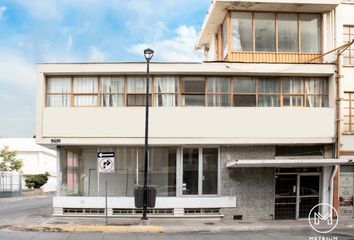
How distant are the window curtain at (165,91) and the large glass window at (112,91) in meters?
1.52

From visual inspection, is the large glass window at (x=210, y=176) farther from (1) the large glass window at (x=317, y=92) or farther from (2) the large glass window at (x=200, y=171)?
(1) the large glass window at (x=317, y=92)

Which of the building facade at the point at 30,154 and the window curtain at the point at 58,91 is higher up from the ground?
the window curtain at the point at 58,91

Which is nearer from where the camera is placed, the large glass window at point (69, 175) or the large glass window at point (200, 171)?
the large glass window at point (200, 171)

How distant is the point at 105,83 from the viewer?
23.3 metres

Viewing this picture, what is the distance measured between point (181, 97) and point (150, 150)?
8.77ft

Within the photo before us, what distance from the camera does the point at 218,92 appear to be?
2336 centimetres

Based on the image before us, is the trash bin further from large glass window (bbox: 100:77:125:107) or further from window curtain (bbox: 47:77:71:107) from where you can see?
window curtain (bbox: 47:77:71:107)

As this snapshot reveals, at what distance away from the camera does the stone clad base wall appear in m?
22.9

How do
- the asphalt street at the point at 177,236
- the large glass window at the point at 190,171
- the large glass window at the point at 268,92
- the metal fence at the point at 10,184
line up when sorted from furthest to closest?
the metal fence at the point at 10,184 → the large glass window at the point at 268,92 → the large glass window at the point at 190,171 → the asphalt street at the point at 177,236

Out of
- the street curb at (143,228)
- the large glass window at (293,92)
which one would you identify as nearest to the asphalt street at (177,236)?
the street curb at (143,228)

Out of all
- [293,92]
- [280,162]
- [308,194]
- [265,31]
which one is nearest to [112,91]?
[265,31]

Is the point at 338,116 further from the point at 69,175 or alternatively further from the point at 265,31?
the point at 69,175

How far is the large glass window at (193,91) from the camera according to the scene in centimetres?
2330

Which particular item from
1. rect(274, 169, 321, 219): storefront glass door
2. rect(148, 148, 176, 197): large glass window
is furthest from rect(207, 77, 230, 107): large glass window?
rect(274, 169, 321, 219): storefront glass door
